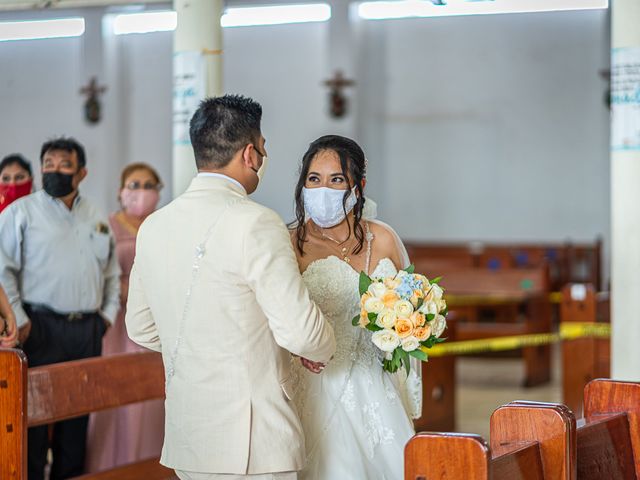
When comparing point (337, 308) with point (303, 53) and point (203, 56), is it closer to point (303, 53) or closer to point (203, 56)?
point (203, 56)

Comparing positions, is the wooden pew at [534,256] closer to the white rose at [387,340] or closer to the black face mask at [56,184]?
the black face mask at [56,184]

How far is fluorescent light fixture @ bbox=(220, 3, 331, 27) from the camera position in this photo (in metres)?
15.3

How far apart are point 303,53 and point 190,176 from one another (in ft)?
34.9

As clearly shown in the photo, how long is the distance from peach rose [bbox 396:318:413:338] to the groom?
34cm

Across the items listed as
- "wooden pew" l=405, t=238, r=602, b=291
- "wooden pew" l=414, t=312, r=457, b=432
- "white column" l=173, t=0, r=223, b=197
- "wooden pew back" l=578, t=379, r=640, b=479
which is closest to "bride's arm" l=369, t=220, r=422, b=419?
"wooden pew back" l=578, t=379, r=640, b=479

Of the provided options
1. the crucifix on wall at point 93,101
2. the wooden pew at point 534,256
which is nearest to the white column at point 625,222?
the wooden pew at point 534,256

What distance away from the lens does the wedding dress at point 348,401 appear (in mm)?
3506

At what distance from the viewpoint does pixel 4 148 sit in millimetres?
15938

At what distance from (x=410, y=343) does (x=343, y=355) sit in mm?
482

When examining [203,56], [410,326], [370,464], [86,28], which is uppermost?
[86,28]

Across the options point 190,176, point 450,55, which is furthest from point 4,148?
point 190,176

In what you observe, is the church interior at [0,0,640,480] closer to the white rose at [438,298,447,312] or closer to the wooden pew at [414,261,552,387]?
the wooden pew at [414,261,552,387]

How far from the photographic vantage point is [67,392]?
405 centimetres

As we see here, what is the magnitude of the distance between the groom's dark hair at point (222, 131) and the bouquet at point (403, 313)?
0.61 metres
